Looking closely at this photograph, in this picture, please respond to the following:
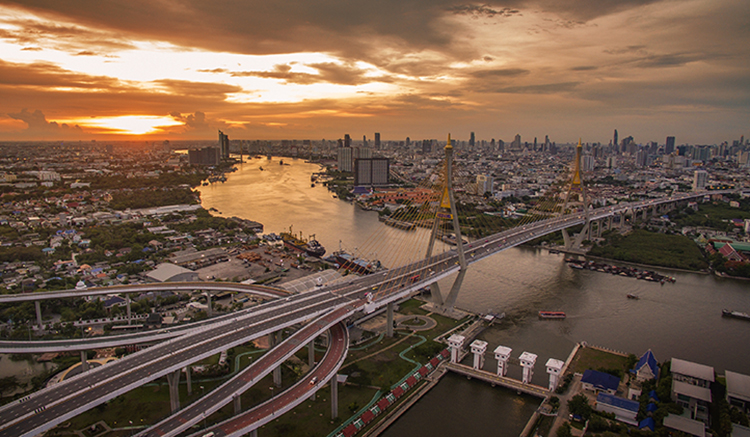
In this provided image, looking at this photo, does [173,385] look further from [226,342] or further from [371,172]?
[371,172]

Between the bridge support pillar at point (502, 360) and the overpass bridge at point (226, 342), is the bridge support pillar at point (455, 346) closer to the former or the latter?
the bridge support pillar at point (502, 360)

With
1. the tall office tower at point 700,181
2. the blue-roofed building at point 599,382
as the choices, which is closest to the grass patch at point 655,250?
the blue-roofed building at point 599,382

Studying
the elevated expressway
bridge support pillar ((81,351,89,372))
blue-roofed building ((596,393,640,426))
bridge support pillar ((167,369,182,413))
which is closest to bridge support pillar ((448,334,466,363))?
the elevated expressway

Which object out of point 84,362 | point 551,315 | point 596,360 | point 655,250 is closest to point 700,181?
point 655,250

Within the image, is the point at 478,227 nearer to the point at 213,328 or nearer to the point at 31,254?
the point at 213,328

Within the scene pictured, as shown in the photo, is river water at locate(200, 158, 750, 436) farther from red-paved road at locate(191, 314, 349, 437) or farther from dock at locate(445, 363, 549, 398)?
red-paved road at locate(191, 314, 349, 437)
